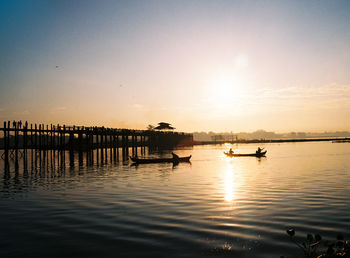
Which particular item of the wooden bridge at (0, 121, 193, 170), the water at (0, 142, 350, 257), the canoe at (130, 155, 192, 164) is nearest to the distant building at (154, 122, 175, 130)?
the wooden bridge at (0, 121, 193, 170)

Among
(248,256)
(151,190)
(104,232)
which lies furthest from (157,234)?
(151,190)

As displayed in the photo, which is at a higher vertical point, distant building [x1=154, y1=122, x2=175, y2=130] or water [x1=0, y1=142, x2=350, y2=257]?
distant building [x1=154, y1=122, x2=175, y2=130]

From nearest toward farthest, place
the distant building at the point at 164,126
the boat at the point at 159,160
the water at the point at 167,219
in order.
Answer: the water at the point at 167,219, the boat at the point at 159,160, the distant building at the point at 164,126

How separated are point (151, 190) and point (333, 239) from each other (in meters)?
11.4

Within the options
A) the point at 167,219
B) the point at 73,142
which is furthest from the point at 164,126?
the point at 167,219

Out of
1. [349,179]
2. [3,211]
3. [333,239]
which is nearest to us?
[333,239]

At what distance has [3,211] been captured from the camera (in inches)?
512

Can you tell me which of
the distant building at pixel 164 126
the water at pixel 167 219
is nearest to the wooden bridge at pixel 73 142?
the distant building at pixel 164 126

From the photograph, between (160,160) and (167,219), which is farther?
(160,160)

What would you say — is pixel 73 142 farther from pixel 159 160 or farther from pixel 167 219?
pixel 167 219

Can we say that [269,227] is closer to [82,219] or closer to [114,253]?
[114,253]

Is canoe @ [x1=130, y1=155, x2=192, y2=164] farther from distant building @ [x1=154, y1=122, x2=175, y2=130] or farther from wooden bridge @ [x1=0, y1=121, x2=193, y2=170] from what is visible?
distant building @ [x1=154, y1=122, x2=175, y2=130]

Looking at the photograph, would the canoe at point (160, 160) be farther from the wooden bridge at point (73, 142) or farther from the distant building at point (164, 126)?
the distant building at point (164, 126)

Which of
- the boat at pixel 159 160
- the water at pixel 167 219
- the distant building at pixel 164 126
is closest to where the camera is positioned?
the water at pixel 167 219
